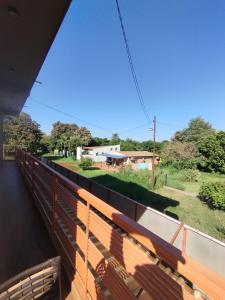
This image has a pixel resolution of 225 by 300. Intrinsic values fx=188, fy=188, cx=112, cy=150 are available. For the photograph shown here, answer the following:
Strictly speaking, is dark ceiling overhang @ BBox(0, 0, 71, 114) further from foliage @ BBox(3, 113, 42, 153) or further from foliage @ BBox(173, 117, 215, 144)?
foliage @ BBox(173, 117, 215, 144)

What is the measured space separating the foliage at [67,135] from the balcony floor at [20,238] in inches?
1145

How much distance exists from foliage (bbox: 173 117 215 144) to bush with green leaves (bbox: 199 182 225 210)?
25255mm

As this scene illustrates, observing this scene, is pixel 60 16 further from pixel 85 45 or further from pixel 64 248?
pixel 85 45

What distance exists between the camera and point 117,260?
965 millimetres

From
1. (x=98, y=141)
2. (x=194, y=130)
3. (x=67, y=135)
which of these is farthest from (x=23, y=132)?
(x=194, y=130)

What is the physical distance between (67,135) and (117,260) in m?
33.9

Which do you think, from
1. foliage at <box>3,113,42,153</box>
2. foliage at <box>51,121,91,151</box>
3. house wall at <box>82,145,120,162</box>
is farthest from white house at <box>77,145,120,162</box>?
foliage at <box>3,113,42,153</box>

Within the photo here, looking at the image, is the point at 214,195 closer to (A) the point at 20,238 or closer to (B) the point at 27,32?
(A) the point at 20,238

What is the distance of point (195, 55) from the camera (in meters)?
7.53

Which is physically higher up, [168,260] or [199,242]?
[168,260]

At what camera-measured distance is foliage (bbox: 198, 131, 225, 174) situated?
20.0 m

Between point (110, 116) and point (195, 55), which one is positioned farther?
point (110, 116)

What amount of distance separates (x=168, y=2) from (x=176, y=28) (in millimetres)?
1366

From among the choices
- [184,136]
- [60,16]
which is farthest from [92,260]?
[184,136]
